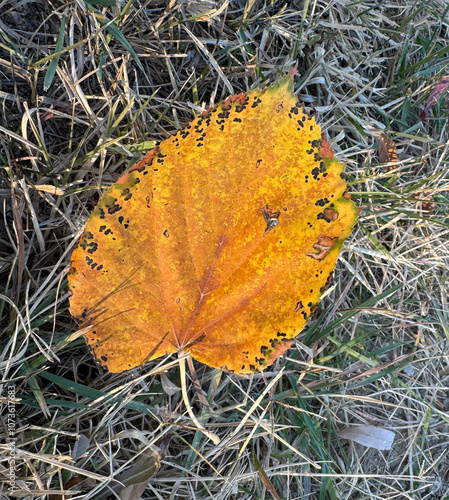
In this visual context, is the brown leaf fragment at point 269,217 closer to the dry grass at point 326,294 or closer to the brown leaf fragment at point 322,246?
the brown leaf fragment at point 322,246

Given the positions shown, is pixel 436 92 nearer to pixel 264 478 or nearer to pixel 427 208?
pixel 427 208

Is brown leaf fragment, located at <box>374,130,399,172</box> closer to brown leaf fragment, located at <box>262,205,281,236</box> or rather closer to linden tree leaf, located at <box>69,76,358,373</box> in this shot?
linden tree leaf, located at <box>69,76,358,373</box>

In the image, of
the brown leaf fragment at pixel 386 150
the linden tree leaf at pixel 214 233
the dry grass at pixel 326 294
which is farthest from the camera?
the brown leaf fragment at pixel 386 150

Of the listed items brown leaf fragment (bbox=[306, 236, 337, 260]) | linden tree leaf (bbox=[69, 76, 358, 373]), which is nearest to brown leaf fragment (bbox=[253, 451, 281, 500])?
linden tree leaf (bbox=[69, 76, 358, 373])

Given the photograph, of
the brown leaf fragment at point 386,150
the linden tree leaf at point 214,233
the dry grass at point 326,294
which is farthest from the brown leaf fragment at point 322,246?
the brown leaf fragment at point 386,150

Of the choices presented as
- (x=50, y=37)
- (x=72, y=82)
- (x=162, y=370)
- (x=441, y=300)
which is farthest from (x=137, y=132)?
(x=441, y=300)

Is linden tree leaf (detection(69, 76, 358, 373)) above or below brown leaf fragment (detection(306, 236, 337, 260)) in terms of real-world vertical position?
above

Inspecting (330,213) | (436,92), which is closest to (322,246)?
(330,213)
